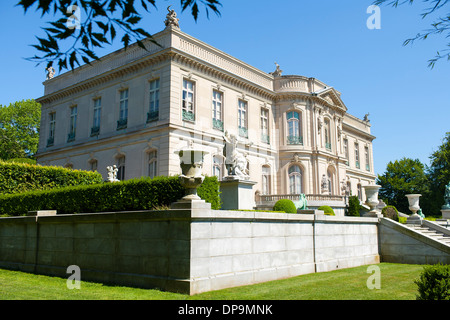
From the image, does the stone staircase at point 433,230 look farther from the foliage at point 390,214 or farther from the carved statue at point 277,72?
the carved statue at point 277,72

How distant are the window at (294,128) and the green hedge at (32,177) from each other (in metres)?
18.4

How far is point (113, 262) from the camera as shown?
10031 millimetres

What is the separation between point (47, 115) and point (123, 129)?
1075 cm

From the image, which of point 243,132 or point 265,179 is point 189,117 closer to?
point 243,132

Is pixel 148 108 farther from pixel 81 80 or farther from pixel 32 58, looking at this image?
pixel 32 58

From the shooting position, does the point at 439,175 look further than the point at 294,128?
Yes

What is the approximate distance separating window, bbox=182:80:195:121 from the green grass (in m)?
16.5

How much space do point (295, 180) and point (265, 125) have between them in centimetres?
523

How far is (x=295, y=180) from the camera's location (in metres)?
33.1

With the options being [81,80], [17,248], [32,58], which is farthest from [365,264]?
[81,80]

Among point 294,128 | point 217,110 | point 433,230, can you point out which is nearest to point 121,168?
point 217,110

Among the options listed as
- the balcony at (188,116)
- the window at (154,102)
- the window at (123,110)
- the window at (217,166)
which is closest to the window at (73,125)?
the window at (123,110)

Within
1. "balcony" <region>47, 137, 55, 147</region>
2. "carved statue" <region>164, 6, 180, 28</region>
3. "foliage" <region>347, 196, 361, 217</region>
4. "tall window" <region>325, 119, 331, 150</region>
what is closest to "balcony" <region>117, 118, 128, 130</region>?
"carved statue" <region>164, 6, 180, 28</region>

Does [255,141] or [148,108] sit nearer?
[148,108]
